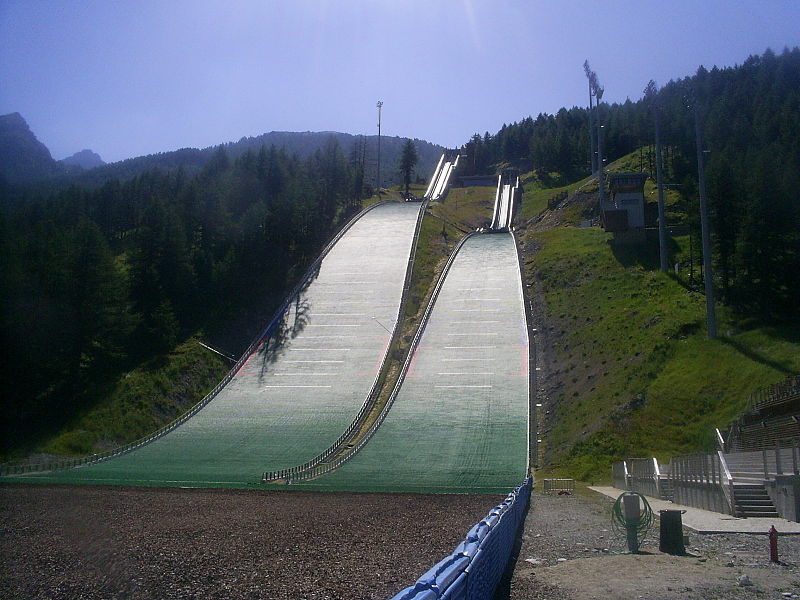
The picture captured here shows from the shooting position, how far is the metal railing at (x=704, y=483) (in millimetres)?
13109

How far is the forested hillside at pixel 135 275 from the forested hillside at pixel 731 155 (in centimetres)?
Answer: 2424

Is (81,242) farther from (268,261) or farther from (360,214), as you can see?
(360,214)

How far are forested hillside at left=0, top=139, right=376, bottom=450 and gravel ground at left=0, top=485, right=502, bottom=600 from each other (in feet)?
53.6

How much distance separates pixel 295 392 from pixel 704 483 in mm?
20390

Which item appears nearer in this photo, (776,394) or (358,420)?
(776,394)

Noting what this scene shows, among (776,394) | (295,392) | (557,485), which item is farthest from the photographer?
(295,392)

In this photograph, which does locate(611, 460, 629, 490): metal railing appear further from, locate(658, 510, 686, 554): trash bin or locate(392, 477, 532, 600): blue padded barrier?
locate(392, 477, 532, 600): blue padded barrier

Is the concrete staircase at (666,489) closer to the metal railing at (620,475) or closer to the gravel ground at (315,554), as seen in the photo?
the metal railing at (620,475)

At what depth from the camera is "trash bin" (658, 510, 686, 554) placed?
29.8ft

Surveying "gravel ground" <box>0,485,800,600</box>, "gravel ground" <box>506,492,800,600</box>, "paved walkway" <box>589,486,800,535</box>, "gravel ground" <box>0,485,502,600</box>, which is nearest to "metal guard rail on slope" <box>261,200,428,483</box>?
"gravel ground" <box>0,485,502,600</box>

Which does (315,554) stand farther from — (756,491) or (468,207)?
(468,207)

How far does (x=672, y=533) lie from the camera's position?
29.9 feet

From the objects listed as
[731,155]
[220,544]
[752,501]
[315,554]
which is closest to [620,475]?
[752,501]

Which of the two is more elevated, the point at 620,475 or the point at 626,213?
the point at 626,213
